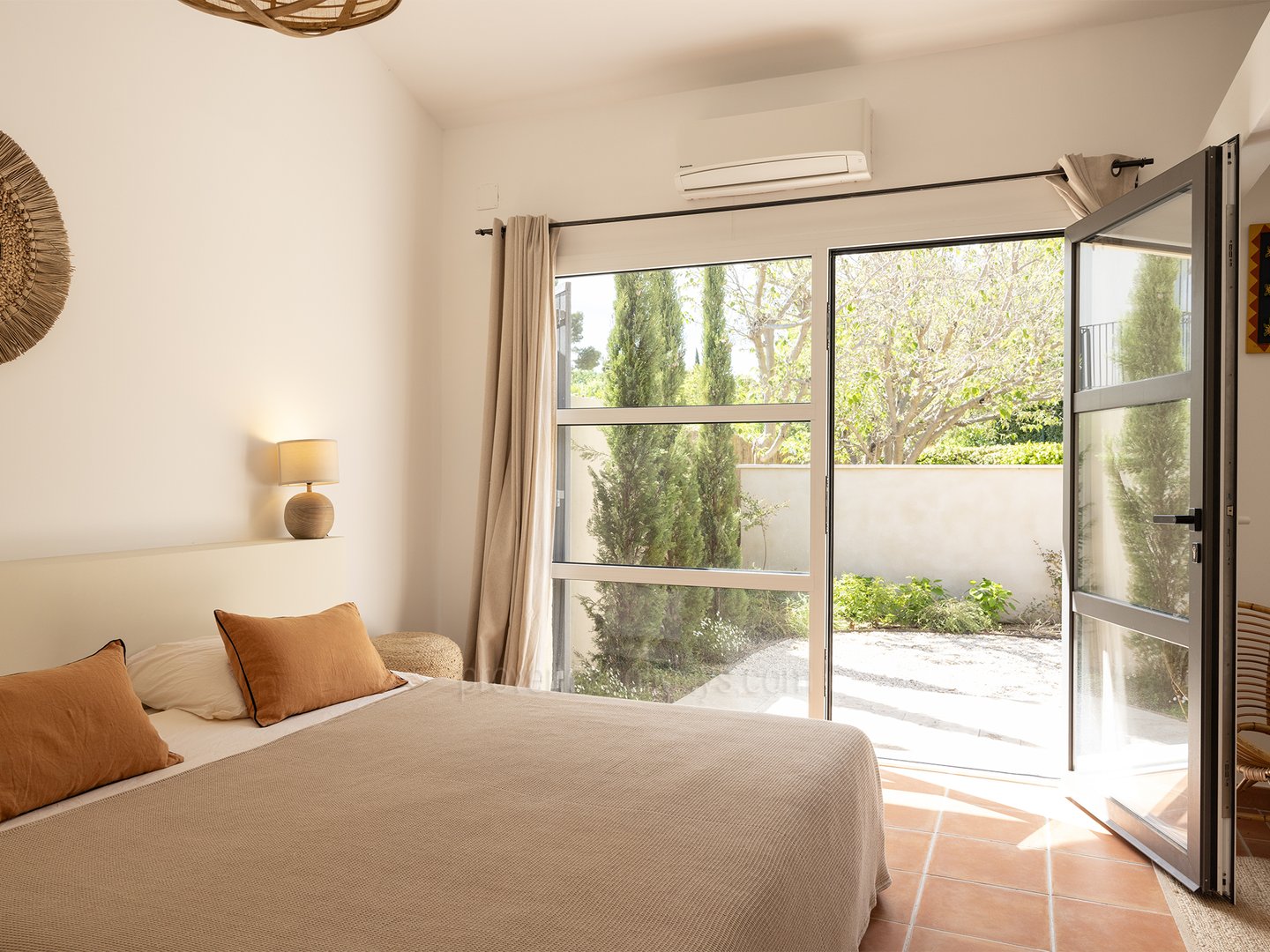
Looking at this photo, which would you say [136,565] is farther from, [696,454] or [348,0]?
[696,454]

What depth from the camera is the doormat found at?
225 centimetres

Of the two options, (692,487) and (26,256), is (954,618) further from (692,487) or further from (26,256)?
(26,256)

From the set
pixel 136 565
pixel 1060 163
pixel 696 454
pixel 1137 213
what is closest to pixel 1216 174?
pixel 1137 213

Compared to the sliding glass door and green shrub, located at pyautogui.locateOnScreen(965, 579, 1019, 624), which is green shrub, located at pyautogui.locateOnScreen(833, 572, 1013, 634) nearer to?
green shrub, located at pyautogui.locateOnScreen(965, 579, 1019, 624)

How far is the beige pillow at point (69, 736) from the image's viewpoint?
1.81 meters

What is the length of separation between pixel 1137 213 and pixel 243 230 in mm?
3151

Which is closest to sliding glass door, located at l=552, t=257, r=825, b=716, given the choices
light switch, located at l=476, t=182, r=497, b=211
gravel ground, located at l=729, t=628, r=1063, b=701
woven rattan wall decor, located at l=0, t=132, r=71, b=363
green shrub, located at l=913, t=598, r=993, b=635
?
light switch, located at l=476, t=182, r=497, b=211

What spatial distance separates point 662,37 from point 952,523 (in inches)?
182

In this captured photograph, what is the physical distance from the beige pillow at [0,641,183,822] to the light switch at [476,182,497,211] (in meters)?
2.94

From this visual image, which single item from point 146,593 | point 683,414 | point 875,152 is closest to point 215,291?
point 146,593

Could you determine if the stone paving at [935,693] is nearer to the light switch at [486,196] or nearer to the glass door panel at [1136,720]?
the glass door panel at [1136,720]

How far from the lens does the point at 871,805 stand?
2309 millimetres

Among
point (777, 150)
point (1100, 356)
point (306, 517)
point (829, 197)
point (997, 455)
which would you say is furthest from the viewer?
point (997, 455)

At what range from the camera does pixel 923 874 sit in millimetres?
2676
